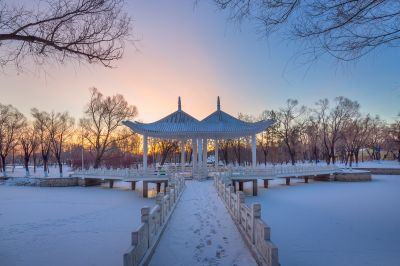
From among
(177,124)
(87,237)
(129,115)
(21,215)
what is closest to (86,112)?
(129,115)

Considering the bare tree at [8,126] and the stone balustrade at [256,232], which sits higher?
the bare tree at [8,126]

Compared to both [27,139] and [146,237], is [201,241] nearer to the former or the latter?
[146,237]

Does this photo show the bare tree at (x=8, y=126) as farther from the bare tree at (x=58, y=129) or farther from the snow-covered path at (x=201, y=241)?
the snow-covered path at (x=201, y=241)

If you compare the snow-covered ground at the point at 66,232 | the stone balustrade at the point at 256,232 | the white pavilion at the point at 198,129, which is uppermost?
the white pavilion at the point at 198,129

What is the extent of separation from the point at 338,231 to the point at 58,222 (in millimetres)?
11932

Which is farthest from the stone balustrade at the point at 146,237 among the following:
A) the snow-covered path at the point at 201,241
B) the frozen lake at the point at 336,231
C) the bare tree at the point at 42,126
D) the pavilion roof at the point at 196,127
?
the bare tree at the point at 42,126

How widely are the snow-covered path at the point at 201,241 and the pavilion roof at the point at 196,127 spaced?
44.7 ft

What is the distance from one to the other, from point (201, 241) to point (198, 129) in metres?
18.1

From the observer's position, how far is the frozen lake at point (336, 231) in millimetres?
8680

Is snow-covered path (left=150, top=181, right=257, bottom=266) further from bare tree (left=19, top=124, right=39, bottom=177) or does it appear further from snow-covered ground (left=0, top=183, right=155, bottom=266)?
bare tree (left=19, top=124, right=39, bottom=177)

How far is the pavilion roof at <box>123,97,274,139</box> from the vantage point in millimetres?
25594

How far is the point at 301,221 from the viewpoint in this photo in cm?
1351

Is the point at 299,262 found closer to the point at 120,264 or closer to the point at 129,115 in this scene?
the point at 120,264

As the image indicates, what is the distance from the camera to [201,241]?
8047 mm
